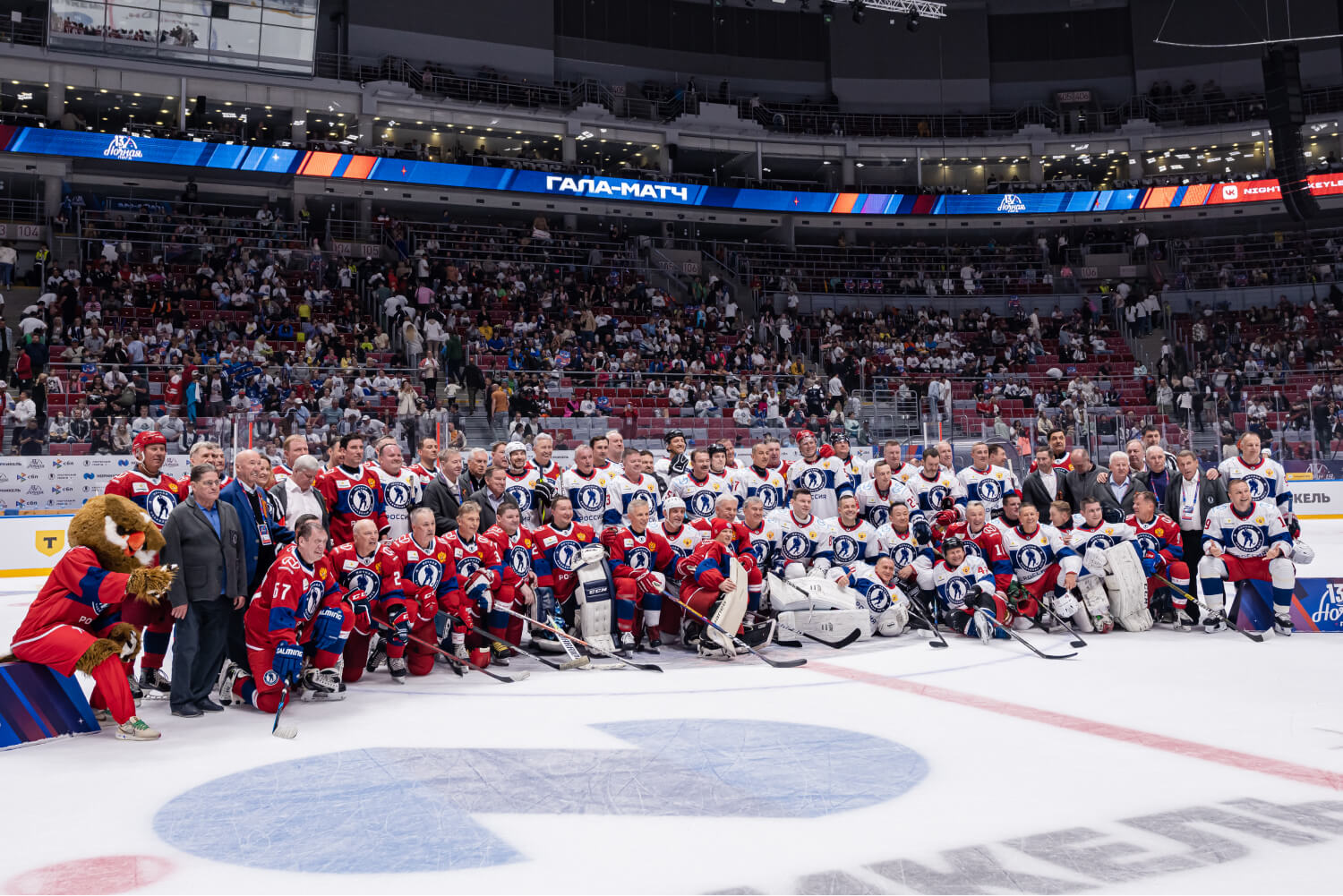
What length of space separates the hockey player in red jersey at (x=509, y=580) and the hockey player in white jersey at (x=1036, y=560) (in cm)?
409

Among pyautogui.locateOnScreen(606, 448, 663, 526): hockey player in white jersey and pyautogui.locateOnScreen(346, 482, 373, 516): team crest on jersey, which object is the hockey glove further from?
pyautogui.locateOnScreen(606, 448, 663, 526): hockey player in white jersey

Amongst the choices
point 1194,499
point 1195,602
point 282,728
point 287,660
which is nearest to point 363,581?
point 287,660

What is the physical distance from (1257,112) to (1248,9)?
479 cm

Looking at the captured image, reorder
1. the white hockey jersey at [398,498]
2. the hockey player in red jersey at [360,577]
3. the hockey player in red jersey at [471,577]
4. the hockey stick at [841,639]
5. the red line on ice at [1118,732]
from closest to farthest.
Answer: the red line on ice at [1118,732] → the hockey player in red jersey at [360,577] → the hockey player in red jersey at [471,577] → the white hockey jersey at [398,498] → the hockey stick at [841,639]

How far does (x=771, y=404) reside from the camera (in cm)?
1839

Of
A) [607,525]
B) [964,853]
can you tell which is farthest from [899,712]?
[607,525]

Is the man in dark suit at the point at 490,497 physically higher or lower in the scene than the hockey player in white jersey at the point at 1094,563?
higher

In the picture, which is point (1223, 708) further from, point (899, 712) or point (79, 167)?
point (79, 167)

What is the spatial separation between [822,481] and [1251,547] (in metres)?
3.81

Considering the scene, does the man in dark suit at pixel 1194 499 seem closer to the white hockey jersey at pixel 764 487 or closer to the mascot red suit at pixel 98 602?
the white hockey jersey at pixel 764 487

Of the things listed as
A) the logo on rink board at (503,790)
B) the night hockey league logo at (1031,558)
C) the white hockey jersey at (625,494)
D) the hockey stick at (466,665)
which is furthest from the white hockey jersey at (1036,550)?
the hockey stick at (466,665)

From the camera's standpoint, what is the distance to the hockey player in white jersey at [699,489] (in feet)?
31.1

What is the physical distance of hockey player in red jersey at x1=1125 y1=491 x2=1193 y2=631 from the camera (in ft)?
29.5

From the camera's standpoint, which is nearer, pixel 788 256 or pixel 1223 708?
pixel 1223 708
